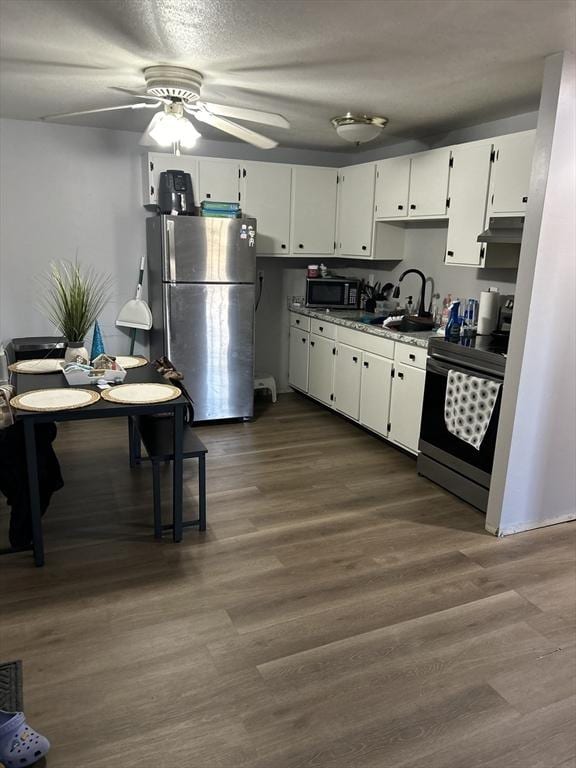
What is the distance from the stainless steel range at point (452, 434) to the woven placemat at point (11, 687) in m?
2.46

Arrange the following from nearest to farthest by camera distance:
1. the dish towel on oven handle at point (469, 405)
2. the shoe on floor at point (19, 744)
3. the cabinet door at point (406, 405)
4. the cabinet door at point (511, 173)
→ the shoe on floor at point (19, 744)
the dish towel on oven handle at point (469, 405)
the cabinet door at point (511, 173)
the cabinet door at point (406, 405)

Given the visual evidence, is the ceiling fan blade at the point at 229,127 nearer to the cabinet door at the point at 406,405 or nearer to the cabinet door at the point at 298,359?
the cabinet door at the point at 406,405

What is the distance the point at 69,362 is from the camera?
3.02 meters

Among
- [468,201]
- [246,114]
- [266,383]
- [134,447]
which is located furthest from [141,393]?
[266,383]

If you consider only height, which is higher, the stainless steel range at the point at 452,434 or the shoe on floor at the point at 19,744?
the stainless steel range at the point at 452,434

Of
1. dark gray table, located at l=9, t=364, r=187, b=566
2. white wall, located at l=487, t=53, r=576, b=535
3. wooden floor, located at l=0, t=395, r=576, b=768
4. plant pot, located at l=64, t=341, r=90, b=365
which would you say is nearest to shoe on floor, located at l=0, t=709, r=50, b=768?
wooden floor, located at l=0, t=395, r=576, b=768

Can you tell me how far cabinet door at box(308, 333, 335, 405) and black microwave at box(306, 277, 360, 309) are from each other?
0.34 m

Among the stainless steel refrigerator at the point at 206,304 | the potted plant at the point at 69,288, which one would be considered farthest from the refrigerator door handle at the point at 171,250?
the potted plant at the point at 69,288

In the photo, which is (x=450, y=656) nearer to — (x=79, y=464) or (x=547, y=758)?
(x=547, y=758)

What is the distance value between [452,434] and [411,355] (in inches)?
27.3

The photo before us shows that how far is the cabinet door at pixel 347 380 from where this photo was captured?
15.1 ft

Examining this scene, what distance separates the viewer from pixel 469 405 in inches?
129

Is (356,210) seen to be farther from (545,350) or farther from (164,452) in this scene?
(164,452)

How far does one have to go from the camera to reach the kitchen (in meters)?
1.92
